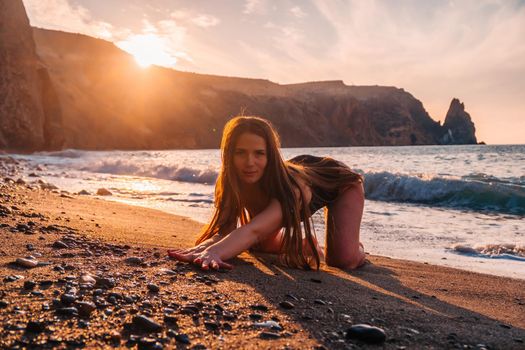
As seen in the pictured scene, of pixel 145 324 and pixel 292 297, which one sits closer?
pixel 145 324

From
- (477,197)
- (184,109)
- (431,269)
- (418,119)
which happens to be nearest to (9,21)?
(477,197)

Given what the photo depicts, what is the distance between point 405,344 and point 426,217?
18.6ft

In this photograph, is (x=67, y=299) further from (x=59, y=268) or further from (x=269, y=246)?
(x=269, y=246)

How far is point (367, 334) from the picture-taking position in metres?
1.62

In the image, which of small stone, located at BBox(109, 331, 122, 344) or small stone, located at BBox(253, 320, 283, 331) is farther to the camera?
small stone, located at BBox(253, 320, 283, 331)

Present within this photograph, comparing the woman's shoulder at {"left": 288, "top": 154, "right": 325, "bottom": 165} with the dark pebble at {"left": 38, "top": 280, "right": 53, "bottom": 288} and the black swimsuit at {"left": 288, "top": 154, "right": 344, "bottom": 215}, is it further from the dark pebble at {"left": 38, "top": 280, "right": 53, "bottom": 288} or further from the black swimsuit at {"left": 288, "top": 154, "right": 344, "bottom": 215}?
the dark pebble at {"left": 38, "top": 280, "right": 53, "bottom": 288}

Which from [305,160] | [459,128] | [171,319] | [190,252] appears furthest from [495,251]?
[459,128]

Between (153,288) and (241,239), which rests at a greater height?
(241,239)

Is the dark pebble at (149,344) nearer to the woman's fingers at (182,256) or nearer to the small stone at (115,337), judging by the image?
the small stone at (115,337)

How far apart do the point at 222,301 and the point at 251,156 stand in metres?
1.39

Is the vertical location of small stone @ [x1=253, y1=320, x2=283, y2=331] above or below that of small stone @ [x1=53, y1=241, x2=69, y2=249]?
above

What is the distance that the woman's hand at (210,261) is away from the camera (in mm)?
2682

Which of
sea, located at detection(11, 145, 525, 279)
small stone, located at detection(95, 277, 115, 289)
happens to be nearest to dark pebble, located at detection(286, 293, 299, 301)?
small stone, located at detection(95, 277, 115, 289)

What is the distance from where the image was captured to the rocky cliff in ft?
102
